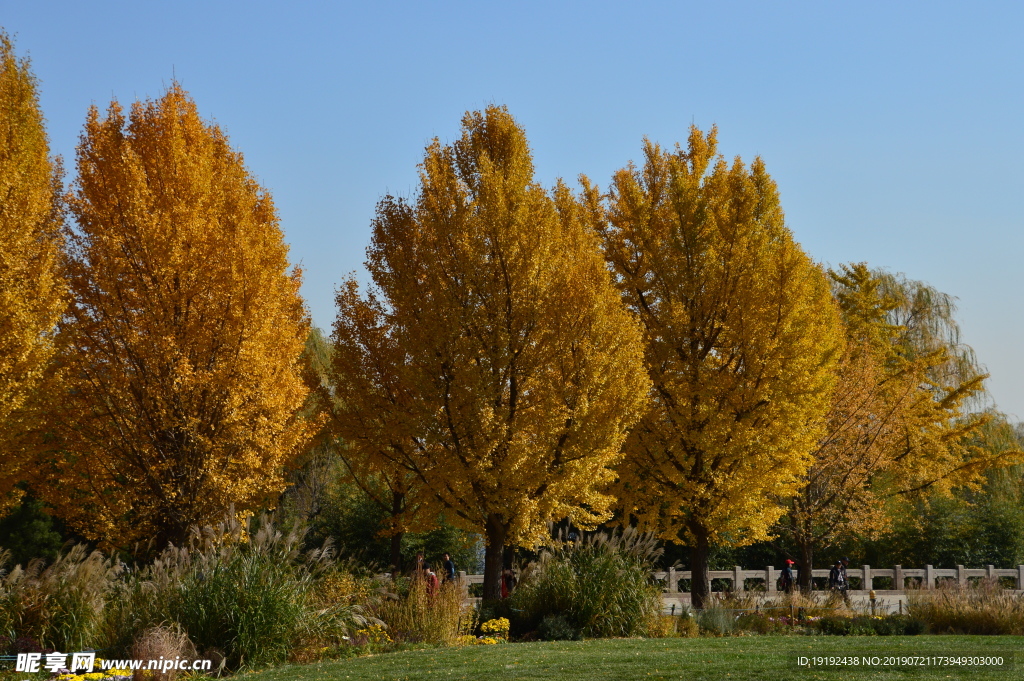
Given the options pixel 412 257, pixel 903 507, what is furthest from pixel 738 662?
pixel 903 507

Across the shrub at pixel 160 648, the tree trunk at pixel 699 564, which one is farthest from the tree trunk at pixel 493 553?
the shrub at pixel 160 648

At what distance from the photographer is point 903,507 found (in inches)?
1251

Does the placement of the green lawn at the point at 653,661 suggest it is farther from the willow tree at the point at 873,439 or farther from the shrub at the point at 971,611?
the willow tree at the point at 873,439

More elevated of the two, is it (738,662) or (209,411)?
(209,411)

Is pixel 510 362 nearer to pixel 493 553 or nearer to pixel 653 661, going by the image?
pixel 493 553

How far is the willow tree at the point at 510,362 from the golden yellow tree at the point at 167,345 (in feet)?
8.59

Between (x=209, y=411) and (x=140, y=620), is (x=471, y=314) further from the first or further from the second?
(x=140, y=620)

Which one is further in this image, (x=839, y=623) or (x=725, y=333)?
(x=725, y=333)

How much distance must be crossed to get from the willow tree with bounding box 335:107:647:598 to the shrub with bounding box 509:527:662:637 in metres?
1.31

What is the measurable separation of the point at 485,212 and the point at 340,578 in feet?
21.7

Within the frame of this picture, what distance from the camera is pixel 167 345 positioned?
587 inches

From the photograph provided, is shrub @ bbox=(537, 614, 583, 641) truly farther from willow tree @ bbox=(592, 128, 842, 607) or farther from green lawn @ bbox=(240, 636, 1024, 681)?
willow tree @ bbox=(592, 128, 842, 607)

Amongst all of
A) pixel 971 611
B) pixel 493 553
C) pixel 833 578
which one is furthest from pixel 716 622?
pixel 833 578

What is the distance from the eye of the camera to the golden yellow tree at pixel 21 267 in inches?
568
